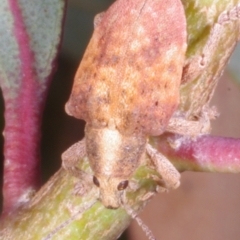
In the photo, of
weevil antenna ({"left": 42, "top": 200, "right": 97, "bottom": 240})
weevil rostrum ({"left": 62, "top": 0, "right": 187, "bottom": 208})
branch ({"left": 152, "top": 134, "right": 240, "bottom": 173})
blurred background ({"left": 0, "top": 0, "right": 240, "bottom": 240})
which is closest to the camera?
branch ({"left": 152, "top": 134, "right": 240, "bottom": 173})

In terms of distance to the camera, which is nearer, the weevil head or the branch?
the branch

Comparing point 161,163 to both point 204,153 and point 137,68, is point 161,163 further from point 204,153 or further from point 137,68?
point 137,68

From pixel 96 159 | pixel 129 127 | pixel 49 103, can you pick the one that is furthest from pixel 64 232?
pixel 49 103

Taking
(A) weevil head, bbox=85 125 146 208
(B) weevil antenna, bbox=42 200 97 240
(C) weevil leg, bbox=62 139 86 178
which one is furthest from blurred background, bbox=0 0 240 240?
(B) weevil antenna, bbox=42 200 97 240

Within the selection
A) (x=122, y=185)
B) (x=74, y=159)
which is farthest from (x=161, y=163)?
(x=74, y=159)

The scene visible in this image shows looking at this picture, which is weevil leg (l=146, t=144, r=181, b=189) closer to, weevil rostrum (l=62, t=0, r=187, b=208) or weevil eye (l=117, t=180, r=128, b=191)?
weevil rostrum (l=62, t=0, r=187, b=208)

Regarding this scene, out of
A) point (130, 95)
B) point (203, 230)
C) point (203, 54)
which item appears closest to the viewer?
point (203, 54)

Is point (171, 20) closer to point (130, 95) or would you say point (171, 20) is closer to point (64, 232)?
point (130, 95)
